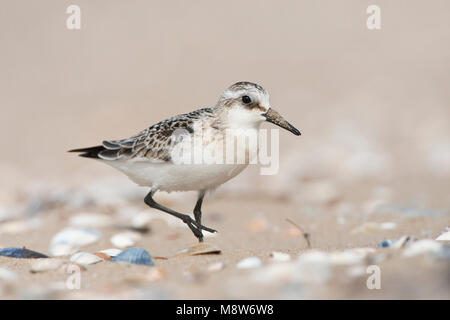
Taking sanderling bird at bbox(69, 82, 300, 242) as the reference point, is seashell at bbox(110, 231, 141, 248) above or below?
below

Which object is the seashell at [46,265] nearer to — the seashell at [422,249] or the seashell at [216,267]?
the seashell at [216,267]

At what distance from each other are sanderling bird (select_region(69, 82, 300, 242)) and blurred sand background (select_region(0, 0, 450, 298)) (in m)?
0.60

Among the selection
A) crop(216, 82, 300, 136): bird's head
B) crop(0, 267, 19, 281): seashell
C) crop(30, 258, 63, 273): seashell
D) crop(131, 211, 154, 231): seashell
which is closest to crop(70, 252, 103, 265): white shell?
crop(30, 258, 63, 273): seashell

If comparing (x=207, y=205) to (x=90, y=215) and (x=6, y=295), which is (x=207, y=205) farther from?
(x=6, y=295)

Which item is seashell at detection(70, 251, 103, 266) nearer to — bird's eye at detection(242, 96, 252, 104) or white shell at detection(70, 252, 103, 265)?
white shell at detection(70, 252, 103, 265)

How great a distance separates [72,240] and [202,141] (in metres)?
1.70

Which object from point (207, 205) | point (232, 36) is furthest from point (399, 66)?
point (207, 205)

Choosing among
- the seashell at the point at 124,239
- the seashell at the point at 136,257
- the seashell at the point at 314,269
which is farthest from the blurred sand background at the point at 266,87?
the seashell at the point at 314,269

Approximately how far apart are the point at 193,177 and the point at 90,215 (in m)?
2.44

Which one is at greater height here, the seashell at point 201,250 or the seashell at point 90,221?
the seashell at point 90,221

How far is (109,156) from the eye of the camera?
15.8ft

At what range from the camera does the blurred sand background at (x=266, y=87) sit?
7.12 m

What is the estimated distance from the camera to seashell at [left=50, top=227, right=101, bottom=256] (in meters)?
5.08

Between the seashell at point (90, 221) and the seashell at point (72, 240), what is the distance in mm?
527
